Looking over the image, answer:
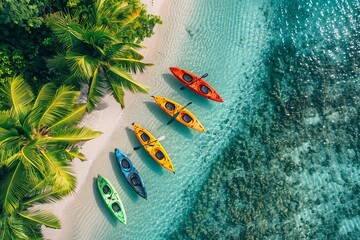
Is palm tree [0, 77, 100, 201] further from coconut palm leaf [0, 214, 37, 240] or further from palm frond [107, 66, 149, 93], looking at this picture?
palm frond [107, 66, 149, 93]

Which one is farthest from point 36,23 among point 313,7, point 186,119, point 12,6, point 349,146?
point 349,146

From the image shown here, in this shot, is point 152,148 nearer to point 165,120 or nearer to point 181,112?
point 165,120

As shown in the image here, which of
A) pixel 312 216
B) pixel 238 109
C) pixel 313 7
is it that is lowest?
pixel 312 216

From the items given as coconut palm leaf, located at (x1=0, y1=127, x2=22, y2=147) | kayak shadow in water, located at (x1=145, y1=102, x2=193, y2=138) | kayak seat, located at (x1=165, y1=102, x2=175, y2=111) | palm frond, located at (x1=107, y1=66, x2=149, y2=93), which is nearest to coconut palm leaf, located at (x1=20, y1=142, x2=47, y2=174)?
coconut palm leaf, located at (x1=0, y1=127, x2=22, y2=147)

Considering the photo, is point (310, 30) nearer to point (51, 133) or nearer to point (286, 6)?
point (286, 6)

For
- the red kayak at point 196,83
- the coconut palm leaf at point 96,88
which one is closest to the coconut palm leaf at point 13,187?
the coconut palm leaf at point 96,88
